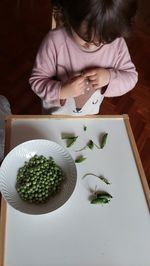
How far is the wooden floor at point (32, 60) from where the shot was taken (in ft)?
4.87

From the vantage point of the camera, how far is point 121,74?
849mm

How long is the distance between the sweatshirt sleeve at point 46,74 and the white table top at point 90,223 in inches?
4.1

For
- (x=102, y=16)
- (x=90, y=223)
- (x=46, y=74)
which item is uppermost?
A: (x=102, y=16)

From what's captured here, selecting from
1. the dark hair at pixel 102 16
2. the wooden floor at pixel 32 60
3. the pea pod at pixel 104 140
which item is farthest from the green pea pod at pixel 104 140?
the wooden floor at pixel 32 60

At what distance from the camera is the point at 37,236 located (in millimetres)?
612

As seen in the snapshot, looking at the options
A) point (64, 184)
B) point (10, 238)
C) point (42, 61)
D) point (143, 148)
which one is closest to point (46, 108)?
point (42, 61)

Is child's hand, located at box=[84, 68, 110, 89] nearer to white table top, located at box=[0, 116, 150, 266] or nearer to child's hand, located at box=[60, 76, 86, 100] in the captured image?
child's hand, located at box=[60, 76, 86, 100]

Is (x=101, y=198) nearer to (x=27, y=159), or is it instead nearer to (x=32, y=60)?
(x=27, y=159)

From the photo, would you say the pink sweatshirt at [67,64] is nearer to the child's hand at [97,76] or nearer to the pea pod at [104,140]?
the child's hand at [97,76]

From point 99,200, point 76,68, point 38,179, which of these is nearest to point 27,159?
point 38,179

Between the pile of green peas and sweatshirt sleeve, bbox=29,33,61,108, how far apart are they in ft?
0.63

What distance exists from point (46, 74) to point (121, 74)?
0.20 m

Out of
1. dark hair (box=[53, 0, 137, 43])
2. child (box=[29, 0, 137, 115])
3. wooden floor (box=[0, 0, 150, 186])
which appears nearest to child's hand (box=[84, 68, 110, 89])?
child (box=[29, 0, 137, 115])

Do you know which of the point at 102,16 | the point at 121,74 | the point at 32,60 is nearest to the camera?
the point at 102,16
